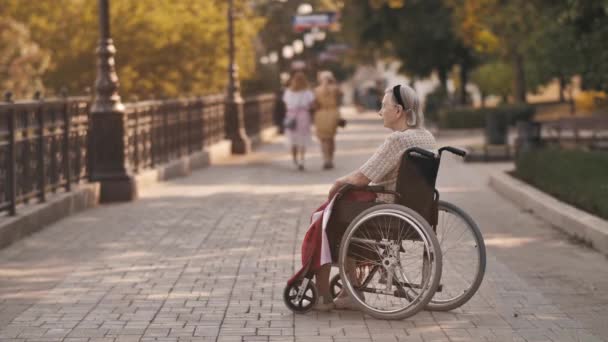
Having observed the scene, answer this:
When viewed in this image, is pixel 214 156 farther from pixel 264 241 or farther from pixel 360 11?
pixel 360 11

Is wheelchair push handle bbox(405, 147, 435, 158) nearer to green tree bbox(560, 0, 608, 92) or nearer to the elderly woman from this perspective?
the elderly woman

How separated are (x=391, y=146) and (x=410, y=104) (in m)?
0.29

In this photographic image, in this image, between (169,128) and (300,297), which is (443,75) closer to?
(169,128)

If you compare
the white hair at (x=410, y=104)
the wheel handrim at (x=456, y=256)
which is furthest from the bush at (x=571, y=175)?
the white hair at (x=410, y=104)

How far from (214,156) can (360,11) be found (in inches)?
836

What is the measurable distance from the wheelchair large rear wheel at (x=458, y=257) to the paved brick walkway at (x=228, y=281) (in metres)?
0.12

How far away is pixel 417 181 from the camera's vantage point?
7.09 meters

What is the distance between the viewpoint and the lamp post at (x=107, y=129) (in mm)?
14727

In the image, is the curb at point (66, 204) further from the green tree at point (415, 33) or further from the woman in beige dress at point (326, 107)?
the green tree at point (415, 33)

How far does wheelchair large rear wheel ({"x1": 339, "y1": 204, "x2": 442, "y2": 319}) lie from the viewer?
6.91 m

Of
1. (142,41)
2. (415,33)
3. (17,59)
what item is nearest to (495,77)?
(415,33)

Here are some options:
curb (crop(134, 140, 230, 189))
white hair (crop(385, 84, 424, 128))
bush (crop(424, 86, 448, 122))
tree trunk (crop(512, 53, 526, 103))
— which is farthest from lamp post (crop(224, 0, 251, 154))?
white hair (crop(385, 84, 424, 128))

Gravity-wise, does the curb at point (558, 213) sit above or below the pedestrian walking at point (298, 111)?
below

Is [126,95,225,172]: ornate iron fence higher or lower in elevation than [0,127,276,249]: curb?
higher
